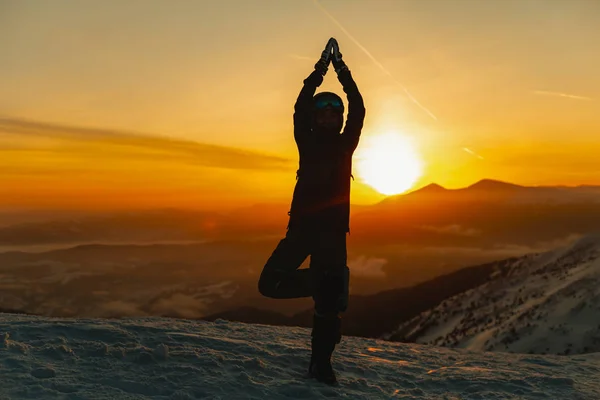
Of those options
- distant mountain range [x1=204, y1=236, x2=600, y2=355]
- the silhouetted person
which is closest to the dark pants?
the silhouetted person

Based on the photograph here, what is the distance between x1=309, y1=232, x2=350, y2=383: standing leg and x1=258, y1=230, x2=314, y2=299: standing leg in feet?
0.42

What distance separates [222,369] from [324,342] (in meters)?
1.12

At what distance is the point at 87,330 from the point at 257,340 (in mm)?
2190

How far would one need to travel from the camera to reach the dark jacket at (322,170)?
573 centimetres

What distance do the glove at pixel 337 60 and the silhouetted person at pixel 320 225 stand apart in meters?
0.54

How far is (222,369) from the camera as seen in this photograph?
554 cm

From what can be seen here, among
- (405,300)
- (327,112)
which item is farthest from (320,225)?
(405,300)

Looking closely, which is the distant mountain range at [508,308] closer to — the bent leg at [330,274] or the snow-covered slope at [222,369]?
the snow-covered slope at [222,369]

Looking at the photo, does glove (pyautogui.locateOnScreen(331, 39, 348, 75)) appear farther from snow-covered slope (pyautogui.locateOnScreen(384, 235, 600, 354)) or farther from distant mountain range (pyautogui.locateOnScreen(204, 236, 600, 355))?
snow-covered slope (pyautogui.locateOnScreen(384, 235, 600, 354))

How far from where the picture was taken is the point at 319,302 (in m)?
5.56

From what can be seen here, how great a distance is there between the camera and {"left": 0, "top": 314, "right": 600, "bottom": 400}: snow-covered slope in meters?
4.89

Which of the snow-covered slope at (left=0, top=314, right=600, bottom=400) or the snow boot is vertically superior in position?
the snow boot

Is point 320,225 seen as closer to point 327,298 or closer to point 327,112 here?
point 327,298

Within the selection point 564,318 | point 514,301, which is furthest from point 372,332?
point 564,318
